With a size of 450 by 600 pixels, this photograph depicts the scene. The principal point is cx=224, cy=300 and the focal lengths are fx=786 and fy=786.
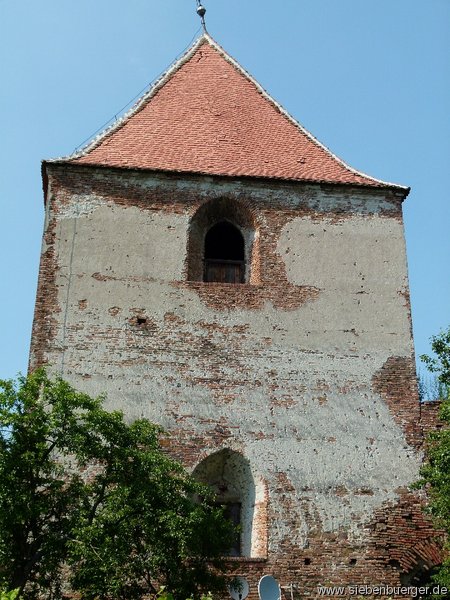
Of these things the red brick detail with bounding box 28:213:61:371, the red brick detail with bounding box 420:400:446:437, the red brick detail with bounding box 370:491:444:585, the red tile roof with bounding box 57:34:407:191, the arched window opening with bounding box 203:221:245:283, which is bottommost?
the red brick detail with bounding box 370:491:444:585

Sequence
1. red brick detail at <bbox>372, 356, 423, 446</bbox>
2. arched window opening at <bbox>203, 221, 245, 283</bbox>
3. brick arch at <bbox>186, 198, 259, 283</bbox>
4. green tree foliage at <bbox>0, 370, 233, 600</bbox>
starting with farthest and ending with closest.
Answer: arched window opening at <bbox>203, 221, 245, 283</bbox> < brick arch at <bbox>186, 198, 259, 283</bbox> < red brick detail at <bbox>372, 356, 423, 446</bbox> < green tree foliage at <bbox>0, 370, 233, 600</bbox>

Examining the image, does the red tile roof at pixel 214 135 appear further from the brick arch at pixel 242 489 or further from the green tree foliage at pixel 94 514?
the green tree foliage at pixel 94 514

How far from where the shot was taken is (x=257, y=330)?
12.3 meters

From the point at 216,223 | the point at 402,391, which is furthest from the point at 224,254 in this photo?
the point at 402,391

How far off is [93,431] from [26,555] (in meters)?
1.53

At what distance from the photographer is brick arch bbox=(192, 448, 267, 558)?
36.2 feet

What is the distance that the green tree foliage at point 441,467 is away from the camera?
31.7 feet

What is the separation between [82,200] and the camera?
13.0m

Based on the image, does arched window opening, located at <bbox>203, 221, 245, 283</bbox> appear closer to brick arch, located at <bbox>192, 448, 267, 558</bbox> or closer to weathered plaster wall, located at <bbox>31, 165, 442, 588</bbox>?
weathered plaster wall, located at <bbox>31, 165, 442, 588</bbox>

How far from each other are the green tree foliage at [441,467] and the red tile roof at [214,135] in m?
3.66

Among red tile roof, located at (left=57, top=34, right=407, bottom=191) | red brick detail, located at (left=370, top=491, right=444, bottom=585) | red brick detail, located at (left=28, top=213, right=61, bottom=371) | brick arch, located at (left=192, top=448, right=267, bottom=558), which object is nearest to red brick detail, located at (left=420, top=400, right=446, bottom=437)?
red brick detail, located at (left=370, top=491, right=444, bottom=585)

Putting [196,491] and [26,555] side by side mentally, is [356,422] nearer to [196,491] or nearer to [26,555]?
[196,491]

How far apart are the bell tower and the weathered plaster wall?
0.02 meters

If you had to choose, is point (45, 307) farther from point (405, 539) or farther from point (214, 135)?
point (405, 539)
